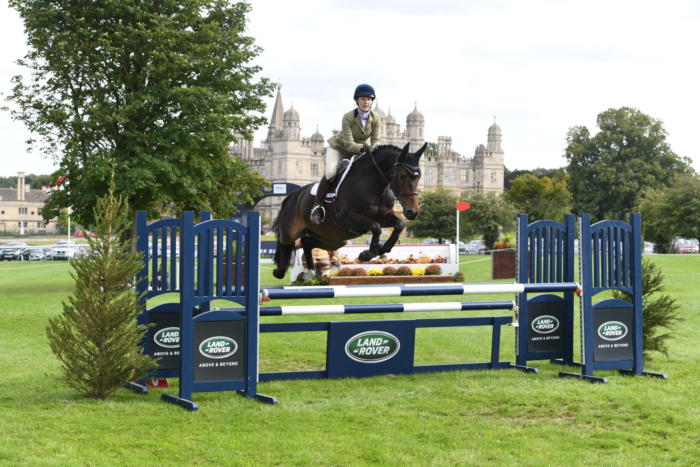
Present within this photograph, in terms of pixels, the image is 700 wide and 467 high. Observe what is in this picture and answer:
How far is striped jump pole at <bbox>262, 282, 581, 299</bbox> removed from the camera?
7.06 metres

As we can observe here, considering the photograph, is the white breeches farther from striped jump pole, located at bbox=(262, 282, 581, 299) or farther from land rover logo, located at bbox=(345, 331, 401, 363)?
land rover logo, located at bbox=(345, 331, 401, 363)

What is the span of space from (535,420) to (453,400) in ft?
2.96

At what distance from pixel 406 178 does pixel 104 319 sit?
2.96 meters

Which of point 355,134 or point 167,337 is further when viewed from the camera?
point 167,337

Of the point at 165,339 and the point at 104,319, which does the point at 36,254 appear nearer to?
the point at 165,339

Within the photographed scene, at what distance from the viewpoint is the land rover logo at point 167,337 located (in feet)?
24.8

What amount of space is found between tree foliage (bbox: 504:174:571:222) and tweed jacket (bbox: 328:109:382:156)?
179 ft

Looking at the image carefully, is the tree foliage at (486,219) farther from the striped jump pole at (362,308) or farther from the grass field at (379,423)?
the striped jump pole at (362,308)

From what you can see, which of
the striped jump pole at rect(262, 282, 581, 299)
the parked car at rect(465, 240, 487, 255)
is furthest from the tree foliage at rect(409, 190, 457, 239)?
the striped jump pole at rect(262, 282, 581, 299)

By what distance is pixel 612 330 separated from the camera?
27.4 feet

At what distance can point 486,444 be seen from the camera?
542 cm

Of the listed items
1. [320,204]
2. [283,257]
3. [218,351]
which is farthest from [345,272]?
[320,204]

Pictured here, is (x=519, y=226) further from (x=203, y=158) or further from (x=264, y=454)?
(x=203, y=158)

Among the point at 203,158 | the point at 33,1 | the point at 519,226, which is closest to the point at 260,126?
the point at 203,158
